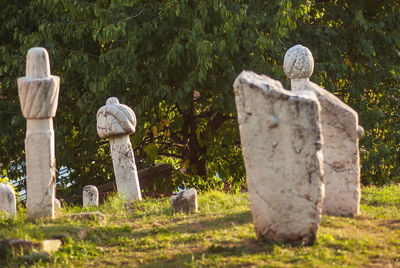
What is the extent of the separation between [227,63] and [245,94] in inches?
304

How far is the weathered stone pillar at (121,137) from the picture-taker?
13.0m

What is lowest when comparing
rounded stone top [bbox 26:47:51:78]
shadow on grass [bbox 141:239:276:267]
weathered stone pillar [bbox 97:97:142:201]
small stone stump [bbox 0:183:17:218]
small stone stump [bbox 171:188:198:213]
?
shadow on grass [bbox 141:239:276:267]

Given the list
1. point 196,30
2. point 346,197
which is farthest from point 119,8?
point 346,197

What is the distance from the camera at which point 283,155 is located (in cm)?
866

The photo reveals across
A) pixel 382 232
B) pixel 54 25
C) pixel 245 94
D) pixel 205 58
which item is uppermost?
pixel 54 25

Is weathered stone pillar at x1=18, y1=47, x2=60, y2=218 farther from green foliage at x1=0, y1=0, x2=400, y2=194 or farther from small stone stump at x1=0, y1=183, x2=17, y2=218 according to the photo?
green foliage at x1=0, y1=0, x2=400, y2=194

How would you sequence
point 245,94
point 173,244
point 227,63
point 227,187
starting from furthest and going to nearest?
point 227,187
point 227,63
point 173,244
point 245,94

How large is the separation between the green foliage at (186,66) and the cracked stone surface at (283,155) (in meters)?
6.67

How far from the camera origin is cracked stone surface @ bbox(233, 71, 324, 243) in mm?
8617

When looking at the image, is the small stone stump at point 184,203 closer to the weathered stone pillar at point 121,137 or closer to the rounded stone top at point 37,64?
the weathered stone pillar at point 121,137

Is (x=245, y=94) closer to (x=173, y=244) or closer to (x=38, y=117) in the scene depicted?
(x=173, y=244)

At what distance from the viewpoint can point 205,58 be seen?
15.4 meters

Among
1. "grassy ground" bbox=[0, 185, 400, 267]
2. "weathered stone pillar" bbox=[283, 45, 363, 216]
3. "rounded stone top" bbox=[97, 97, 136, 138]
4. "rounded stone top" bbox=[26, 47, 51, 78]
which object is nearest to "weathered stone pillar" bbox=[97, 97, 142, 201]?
"rounded stone top" bbox=[97, 97, 136, 138]

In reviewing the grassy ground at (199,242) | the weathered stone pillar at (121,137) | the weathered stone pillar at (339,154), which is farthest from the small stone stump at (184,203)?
the weathered stone pillar at (339,154)
